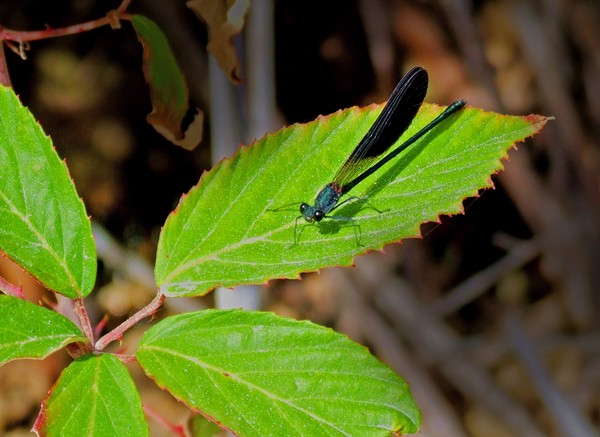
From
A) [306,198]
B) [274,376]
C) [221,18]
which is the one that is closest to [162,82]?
[221,18]

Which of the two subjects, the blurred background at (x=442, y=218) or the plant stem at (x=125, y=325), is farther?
the blurred background at (x=442, y=218)

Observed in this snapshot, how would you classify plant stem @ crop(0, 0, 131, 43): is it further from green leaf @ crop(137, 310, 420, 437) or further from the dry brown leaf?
green leaf @ crop(137, 310, 420, 437)

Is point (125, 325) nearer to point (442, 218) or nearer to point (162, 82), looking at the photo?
point (162, 82)

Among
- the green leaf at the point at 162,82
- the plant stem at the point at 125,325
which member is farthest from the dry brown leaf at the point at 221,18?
the plant stem at the point at 125,325

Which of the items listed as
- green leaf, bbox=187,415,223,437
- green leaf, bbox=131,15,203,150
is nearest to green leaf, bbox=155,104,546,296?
green leaf, bbox=131,15,203,150

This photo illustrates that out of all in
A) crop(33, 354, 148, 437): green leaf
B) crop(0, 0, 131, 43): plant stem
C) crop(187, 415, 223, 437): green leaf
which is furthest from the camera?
crop(187, 415, 223, 437): green leaf

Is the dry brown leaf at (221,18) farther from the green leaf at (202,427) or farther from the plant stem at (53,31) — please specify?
the green leaf at (202,427)
